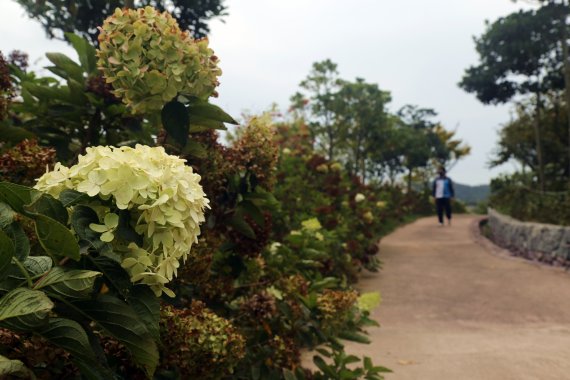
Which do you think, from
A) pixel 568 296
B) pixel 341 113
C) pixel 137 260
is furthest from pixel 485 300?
pixel 341 113

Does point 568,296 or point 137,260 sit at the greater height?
point 137,260

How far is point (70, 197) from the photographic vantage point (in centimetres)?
107

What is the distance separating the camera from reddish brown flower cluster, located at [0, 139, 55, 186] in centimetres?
157

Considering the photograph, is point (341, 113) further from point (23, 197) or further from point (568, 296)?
point (23, 197)

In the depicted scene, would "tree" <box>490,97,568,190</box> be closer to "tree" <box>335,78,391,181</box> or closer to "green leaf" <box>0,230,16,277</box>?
"tree" <box>335,78,391,181</box>

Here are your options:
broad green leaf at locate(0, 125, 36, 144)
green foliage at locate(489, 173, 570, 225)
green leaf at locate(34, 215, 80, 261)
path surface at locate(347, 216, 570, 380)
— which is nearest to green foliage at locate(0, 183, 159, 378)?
green leaf at locate(34, 215, 80, 261)

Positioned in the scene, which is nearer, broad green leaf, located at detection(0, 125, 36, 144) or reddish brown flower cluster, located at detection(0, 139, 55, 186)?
reddish brown flower cluster, located at detection(0, 139, 55, 186)

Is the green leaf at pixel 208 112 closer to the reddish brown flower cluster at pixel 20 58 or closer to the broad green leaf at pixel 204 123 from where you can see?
the broad green leaf at pixel 204 123

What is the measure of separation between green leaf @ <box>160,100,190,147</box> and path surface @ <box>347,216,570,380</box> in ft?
7.33

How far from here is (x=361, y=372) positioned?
236cm

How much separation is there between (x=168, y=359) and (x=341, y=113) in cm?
1507

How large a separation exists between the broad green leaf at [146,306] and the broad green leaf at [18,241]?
0.24 metres

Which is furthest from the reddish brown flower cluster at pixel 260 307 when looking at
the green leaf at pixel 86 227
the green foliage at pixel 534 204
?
the green foliage at pixel 534 204

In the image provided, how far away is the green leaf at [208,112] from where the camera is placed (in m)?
1.72
